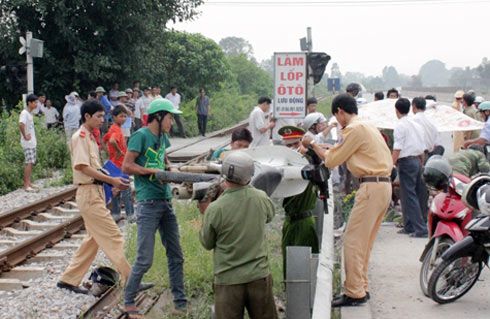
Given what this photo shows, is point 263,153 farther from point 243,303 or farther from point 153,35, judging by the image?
point 153,35

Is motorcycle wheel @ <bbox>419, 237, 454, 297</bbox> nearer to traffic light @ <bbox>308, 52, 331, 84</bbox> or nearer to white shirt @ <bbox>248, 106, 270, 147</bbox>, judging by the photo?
white shirt @ <bbox>248, 106, 270, 147</bbox>

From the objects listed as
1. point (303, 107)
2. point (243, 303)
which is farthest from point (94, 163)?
point (303, 107)

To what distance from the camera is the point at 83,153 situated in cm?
642

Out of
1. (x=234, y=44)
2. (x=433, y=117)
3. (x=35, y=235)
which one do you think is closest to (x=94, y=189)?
(x=35, y=235)

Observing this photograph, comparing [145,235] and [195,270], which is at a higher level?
[145,235]

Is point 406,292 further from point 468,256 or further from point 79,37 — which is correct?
point 79,37

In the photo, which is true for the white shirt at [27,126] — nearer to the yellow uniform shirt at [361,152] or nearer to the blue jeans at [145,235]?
the blue jeans at [145,235]

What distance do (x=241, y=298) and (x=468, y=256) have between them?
2.44m

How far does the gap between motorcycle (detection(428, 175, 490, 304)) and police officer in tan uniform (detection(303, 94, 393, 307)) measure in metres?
0.70

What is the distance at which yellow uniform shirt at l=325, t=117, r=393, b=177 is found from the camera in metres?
5.77

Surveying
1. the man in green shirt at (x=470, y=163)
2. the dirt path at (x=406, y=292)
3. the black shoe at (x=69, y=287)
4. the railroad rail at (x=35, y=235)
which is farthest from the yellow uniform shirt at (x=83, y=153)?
the man in green shirt at (x=470, y=163)

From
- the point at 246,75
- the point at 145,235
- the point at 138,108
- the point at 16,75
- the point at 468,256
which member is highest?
the point at 246,75

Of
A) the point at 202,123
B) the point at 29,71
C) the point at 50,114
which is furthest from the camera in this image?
the point at 202,123

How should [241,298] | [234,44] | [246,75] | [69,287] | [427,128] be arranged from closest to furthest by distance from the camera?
[241,298]
[69,287]
[427,128]
[246,75]
[234,44]
